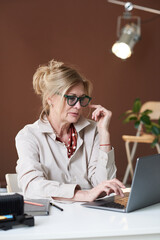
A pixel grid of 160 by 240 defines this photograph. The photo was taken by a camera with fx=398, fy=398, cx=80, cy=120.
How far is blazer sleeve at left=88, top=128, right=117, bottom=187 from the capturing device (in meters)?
2.05

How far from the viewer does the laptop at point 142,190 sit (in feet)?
4.44

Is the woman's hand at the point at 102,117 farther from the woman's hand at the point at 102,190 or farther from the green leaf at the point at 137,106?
the green leaf at the point at 137,106

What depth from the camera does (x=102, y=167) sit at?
2.06 m

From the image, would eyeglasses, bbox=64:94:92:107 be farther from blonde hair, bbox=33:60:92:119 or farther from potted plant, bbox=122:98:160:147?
potted plant, bbox=122:98:160:147

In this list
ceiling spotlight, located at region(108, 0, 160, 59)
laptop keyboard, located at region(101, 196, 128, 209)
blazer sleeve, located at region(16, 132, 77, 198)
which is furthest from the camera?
ceiling spotlight, located at region(108, 0, 160, 59)

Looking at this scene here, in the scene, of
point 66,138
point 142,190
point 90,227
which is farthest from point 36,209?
point 66,138

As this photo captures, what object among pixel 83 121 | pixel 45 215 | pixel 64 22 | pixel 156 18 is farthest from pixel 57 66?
pixel 156 18

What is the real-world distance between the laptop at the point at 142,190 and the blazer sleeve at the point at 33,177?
7.8 inches

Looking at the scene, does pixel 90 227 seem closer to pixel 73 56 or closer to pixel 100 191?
pixel 100 191

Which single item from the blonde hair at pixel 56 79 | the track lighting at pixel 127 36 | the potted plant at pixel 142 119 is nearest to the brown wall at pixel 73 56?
the track lighting at pixel 127 36

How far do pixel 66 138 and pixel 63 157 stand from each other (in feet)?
0.45

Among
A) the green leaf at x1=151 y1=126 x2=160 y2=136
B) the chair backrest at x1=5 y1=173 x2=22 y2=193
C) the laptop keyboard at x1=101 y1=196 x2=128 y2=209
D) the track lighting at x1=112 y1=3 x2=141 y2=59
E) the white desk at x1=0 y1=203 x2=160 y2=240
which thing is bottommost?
the green leaf at x1=151 y1=126 x2=160 y2=136

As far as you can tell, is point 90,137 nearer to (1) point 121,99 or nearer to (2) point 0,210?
(2) point 0,210

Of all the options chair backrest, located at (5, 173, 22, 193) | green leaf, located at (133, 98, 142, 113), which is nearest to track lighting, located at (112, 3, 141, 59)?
green leaf, located at (133, 98, 142, 113)
